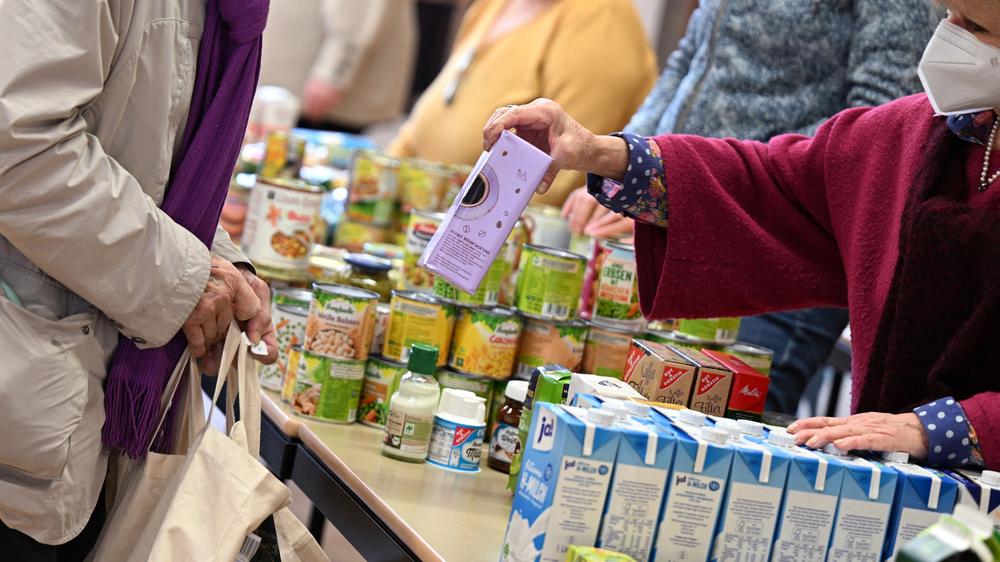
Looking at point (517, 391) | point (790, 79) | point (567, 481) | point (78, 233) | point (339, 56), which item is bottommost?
point (517, 391)

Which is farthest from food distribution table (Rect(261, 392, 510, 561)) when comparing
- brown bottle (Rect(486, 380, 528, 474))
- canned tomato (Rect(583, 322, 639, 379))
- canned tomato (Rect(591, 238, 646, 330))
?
canned tomato (Rect(591, 238, 646, 330))

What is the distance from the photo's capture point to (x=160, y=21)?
1.61 m

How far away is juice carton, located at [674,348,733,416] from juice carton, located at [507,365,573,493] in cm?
22

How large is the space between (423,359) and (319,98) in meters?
3.97

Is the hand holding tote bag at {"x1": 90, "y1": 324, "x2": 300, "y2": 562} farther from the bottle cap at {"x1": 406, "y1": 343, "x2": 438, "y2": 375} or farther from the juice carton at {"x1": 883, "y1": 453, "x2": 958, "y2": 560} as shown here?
the juice carton at {"x1": 883, "y1": 453, "x2": 958, "y2": 560}

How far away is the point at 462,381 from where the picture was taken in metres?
2.24

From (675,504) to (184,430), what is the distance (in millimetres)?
823

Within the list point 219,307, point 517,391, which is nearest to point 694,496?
point 517,391

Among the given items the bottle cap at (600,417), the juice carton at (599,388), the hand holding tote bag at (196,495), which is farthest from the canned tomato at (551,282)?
the bottle cap at (600,417)

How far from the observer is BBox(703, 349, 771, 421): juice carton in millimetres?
1992

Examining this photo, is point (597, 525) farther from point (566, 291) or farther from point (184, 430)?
point (566, 291)

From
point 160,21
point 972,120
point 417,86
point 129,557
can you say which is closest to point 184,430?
point 129,557

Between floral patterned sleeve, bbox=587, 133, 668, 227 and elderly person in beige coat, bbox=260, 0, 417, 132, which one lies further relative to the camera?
elderly person in beige coat, bbox=260, 0, 417, 132

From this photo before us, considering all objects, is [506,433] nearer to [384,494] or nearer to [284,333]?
[384,494]
